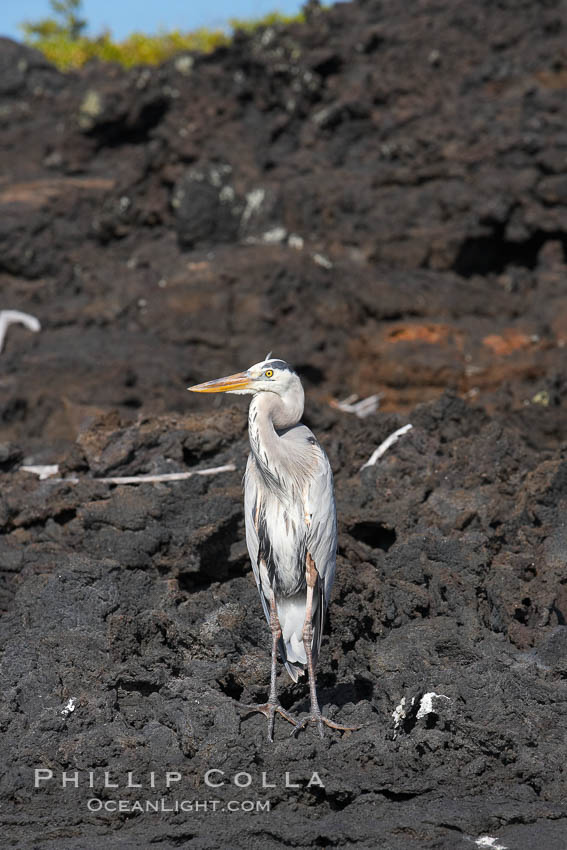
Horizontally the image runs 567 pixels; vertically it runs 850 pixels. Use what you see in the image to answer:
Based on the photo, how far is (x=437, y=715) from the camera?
163 inches

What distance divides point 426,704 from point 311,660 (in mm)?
546

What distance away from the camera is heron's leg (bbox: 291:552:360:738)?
4.13 meters

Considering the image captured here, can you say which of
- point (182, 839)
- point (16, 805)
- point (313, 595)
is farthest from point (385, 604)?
point (16, 805)

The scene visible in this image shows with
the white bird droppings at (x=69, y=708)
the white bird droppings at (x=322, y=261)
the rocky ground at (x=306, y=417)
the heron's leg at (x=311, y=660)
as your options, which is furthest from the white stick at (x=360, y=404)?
the white bird droppings at (x=69, y=708)

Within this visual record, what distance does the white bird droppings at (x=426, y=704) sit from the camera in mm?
4164

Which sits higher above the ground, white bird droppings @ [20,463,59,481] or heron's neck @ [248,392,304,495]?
heron's neck @ [248,392,304,495]

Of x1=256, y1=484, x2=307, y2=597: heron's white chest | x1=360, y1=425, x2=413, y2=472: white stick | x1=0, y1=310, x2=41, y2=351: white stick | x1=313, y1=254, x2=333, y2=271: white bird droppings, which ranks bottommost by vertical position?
x1=0, y1=310, x2=41, y2=351: white stick

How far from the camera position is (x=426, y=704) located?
4.19 m

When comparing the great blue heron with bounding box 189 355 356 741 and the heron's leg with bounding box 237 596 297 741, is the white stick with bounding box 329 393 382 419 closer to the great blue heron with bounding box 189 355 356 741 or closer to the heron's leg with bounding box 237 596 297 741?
the great blue heron with bounding box 189 355 356 741

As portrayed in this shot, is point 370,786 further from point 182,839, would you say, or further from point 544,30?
point 544,30

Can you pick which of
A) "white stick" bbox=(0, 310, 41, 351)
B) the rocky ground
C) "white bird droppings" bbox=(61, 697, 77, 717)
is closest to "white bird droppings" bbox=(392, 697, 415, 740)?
the rocky ground

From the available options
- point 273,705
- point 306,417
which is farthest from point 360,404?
point 273,705

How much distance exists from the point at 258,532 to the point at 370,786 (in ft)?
4.21

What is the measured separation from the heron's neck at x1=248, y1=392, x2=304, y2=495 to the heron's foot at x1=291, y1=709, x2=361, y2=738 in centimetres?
102
